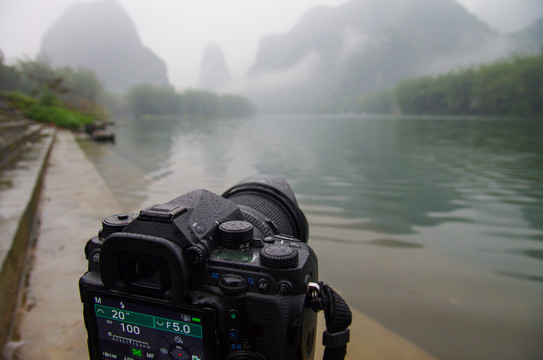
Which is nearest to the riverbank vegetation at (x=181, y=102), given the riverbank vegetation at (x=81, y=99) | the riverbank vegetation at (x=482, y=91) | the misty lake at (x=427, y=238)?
the riverbank vegetation at (x=81, y=99)

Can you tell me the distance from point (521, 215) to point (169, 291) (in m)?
5.14

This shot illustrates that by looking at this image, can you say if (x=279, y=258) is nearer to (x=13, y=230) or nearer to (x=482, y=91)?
(x=13, y=230)

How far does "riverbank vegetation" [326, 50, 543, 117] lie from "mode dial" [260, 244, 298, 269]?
5003 centimetres

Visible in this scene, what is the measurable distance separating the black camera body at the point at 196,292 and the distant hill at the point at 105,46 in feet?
355

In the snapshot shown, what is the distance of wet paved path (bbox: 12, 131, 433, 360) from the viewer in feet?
5.15

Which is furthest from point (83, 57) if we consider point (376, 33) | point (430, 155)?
point (430, 155)

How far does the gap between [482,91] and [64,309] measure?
55.4m

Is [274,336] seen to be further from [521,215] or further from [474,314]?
[521,215]

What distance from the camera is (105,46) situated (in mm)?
105500

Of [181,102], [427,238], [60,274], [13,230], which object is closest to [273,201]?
[60,274]

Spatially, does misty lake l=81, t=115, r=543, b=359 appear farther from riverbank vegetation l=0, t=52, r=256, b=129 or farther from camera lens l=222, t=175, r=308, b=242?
riverbank vegetation l=0, t=52, r=256, b=129

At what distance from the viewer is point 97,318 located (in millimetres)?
1100

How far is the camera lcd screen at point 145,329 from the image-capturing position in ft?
3.22

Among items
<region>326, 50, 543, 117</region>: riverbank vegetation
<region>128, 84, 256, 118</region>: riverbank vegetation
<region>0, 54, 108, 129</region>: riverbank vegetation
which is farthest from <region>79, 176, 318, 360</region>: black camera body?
<region>128, 84, 256, 118</region>: riverbank vegetation
